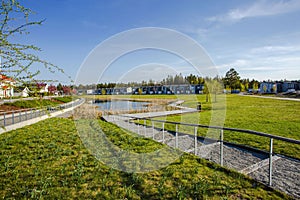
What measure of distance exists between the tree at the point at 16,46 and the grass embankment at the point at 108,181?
2081 mm

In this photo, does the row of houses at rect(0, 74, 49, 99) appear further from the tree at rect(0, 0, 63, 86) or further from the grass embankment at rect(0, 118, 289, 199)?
the grass embankment at rect(0, 118, 289, 199)

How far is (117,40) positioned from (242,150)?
5.72 meters

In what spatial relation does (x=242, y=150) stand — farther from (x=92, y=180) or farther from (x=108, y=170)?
(x=92, y=180)

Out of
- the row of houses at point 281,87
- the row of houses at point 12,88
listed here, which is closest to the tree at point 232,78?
the row of houses at point 281,87

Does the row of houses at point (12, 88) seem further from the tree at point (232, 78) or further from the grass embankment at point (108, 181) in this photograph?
the tree at point (232, 78)

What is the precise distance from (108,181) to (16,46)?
2.87m

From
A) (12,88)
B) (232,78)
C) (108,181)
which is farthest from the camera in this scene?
(232,78)

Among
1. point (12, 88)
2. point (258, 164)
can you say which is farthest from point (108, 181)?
point (258, 164)

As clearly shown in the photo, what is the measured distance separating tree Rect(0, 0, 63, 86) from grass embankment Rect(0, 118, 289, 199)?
2.08 meters

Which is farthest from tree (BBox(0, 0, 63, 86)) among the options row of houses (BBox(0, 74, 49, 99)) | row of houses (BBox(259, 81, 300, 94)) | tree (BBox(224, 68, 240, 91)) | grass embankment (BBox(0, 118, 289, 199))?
row of houses (BBox(259, 81, 300, 94))

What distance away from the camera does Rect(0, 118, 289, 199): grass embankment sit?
334cm

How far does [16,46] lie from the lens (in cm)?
215

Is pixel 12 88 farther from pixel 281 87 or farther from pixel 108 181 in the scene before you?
pixel 281 87

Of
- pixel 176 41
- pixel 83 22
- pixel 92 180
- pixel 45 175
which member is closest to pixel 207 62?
pixel 176 41
